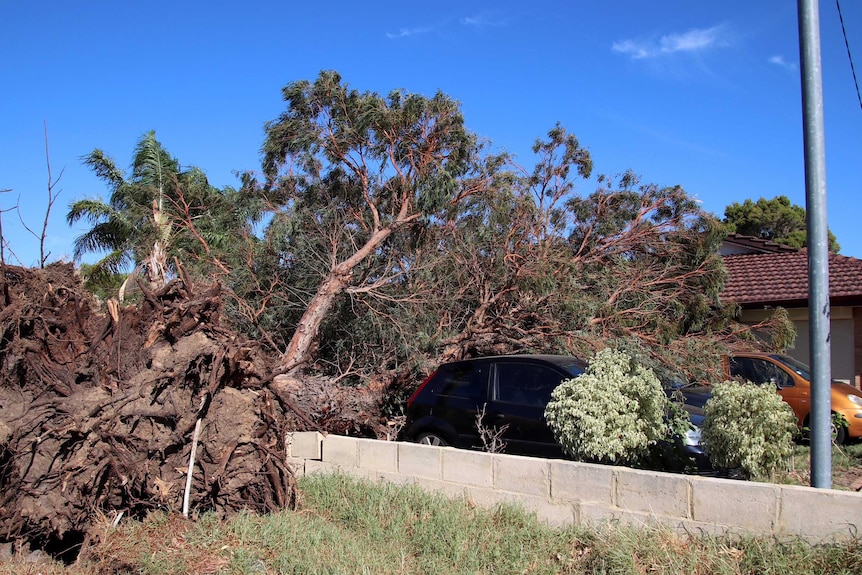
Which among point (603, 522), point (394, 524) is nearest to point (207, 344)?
point (394, 524)

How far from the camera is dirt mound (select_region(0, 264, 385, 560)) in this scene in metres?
6.03

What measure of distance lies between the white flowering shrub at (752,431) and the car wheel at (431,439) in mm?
3375

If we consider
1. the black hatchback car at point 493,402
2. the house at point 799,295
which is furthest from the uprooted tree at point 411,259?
the house at point 799,295

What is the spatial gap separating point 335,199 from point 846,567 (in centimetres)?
979

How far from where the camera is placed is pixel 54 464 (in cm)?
611

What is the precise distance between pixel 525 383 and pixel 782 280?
39.3 feet

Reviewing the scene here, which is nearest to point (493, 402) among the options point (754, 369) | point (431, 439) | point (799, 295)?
point (431, 439)

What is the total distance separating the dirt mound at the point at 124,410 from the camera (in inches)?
237

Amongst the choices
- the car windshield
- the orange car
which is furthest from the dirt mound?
the car windshield

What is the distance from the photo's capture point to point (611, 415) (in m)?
6.46

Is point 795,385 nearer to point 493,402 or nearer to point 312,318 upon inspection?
point 493,402

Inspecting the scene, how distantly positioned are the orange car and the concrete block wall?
5333 mm

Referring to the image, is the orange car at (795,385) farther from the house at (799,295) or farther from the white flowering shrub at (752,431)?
the white flowering shrub at (752,431)

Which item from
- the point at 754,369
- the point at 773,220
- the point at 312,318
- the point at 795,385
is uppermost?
→ the point at 773,220
